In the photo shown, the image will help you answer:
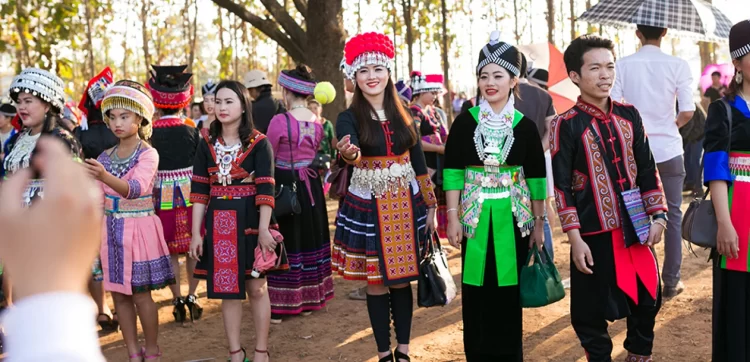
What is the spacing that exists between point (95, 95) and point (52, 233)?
503 cm

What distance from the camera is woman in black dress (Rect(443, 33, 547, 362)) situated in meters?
3.88

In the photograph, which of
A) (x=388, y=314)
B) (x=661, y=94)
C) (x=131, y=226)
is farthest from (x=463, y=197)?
(x=661, y=94)

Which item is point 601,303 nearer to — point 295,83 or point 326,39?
point 295,83

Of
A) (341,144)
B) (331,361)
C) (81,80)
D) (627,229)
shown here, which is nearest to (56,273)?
(341,144)

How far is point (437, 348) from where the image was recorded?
488 cm

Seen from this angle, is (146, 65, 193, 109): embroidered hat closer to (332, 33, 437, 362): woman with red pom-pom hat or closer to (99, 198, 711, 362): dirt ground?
(99, 198, 711, 362): dirt ground

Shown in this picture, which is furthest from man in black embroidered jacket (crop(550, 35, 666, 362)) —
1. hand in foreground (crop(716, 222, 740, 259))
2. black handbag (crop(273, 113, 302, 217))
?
black handbag (crop(273, 113, 302, 217))

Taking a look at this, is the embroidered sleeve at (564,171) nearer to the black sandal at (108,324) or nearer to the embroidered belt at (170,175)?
the embroidered belt at (170,175)

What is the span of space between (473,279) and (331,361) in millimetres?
1378

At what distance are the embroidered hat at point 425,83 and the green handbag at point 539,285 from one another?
11.9ft

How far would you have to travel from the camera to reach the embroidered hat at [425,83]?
23.5 feet

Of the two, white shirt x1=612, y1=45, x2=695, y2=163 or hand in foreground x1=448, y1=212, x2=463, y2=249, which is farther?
white shirt x1=612, y1=45, x2=695, y2=163

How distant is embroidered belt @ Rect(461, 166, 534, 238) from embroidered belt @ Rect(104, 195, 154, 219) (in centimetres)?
203

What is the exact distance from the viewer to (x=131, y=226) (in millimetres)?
4312
